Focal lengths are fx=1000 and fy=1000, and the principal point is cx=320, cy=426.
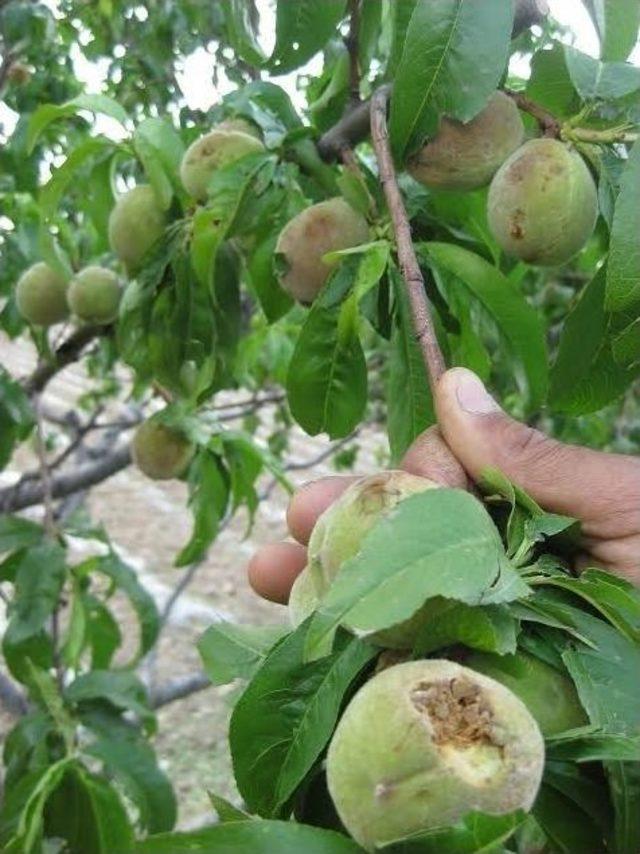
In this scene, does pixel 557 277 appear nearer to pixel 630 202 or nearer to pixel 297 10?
pixel 297 10

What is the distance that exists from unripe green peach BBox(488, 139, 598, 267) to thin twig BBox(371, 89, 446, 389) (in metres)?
0.13

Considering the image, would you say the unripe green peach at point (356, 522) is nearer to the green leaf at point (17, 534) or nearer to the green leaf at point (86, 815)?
the green leaf at point (86, 815)

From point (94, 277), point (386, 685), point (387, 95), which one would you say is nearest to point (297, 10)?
point (387, 95)

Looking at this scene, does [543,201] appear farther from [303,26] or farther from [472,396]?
[303,26]

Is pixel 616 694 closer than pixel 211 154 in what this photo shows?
Yes

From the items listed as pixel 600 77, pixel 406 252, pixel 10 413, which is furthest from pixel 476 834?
pixel 10 413

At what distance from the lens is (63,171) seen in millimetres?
1449

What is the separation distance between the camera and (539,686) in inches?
26.6

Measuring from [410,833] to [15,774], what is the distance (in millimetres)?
1474

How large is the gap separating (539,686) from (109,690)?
4.66 ft

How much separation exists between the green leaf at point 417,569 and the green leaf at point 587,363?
0.55 metres

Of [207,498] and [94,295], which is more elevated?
[94,295]

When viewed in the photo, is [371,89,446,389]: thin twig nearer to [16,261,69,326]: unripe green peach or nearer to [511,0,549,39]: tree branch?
[511,0,549,39]: tree branch

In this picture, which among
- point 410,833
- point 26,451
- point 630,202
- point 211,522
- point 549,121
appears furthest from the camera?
point 26,451
